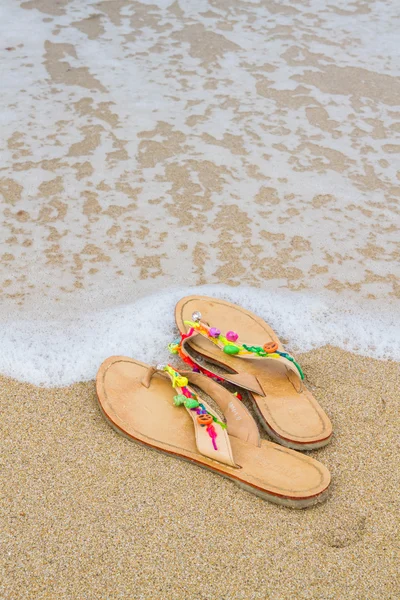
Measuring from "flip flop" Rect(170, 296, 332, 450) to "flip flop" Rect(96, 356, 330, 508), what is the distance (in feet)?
0.23

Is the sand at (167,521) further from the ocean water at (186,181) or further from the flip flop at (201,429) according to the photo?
the ocean water at (186,181)

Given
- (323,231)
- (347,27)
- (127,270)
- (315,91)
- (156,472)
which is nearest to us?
(156,472)

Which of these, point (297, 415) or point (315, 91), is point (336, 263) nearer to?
point (297, 415)

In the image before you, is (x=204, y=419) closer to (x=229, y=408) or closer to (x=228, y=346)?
(x=229, y=408)

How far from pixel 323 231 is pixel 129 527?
187 cm

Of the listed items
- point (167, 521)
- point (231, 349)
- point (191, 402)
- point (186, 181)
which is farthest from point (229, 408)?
point (186, 181)

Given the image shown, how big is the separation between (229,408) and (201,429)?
16 centimetres

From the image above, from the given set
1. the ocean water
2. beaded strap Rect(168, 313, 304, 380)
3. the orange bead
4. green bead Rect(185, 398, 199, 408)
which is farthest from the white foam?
green bead Rect(185, 398, 199, 408)

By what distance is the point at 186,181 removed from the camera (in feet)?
10.4

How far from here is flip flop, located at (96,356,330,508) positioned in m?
1.57

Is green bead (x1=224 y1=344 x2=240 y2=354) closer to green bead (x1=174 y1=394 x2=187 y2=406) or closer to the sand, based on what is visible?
green bead (x1=174 y1=394 x2=187 y2=406)

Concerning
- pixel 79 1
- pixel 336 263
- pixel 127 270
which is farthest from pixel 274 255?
pixel 79 1

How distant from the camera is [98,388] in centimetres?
182

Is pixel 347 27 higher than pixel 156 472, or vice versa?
pixel 347 27
